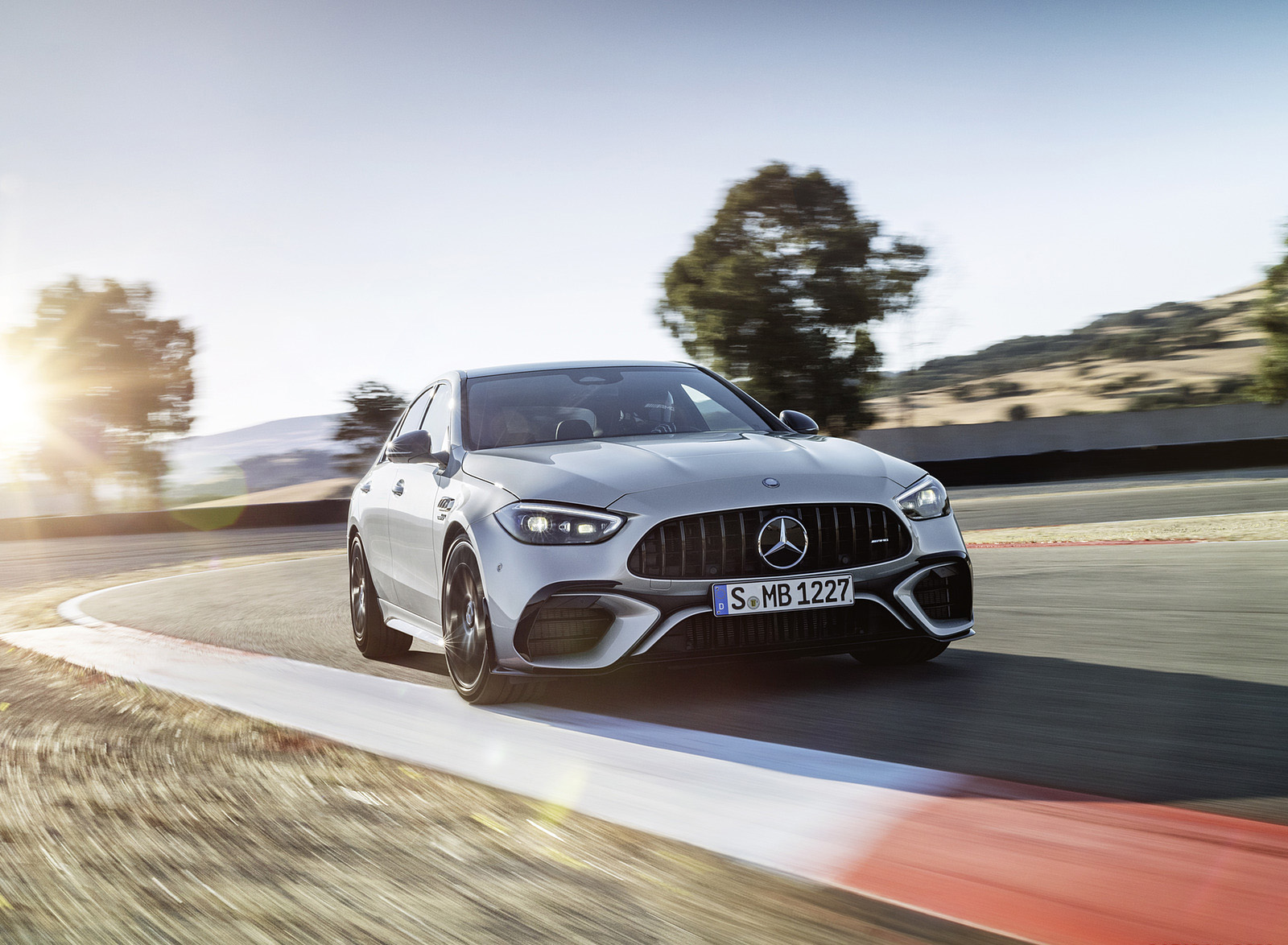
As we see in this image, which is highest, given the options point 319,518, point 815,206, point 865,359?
point 815,206

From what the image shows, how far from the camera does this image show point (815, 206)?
44500mm

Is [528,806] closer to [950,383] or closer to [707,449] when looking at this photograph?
[707,449]

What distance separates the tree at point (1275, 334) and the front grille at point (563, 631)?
53.8m

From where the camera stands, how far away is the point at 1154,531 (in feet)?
43.6

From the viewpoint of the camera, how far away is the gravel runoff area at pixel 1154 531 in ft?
39.2

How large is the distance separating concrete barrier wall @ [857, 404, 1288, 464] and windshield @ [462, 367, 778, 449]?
43399mm

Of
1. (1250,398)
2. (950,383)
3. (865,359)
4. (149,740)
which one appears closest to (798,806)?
(149,740)

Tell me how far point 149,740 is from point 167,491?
54.5m

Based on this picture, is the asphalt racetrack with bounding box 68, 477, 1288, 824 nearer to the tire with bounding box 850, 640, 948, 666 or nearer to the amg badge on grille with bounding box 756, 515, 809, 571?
the tire with bounding box 850, 640, 948, 666

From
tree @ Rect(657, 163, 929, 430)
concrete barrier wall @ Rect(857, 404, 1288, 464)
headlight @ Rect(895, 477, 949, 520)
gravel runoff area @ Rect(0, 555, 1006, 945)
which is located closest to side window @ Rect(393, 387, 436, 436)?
gravel runoff area @ Rect(0, 555, 1006, 945)

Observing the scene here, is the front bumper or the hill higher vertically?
the hill

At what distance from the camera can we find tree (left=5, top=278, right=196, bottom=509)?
54.7 metres

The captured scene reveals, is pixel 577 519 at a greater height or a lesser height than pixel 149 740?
greater

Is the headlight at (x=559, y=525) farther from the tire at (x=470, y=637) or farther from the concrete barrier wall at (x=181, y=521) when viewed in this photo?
the concrete barrier wall at (x=181, y=521)
